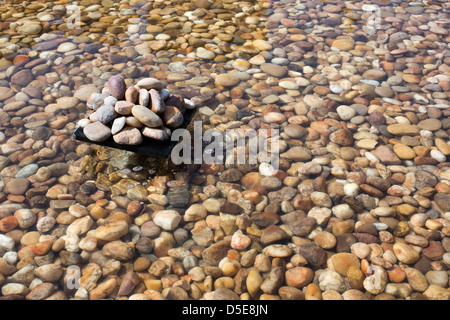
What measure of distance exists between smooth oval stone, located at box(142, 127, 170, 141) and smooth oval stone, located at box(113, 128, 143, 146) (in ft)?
0.15

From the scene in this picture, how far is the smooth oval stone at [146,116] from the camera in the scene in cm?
231

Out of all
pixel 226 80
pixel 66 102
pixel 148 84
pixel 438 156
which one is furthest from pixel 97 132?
pixel 438 156

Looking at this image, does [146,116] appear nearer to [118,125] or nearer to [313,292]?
[118,125]

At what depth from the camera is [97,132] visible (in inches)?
92.4

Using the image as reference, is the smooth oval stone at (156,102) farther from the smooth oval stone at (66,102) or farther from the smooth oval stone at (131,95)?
the smooth oval stone at (66,102)

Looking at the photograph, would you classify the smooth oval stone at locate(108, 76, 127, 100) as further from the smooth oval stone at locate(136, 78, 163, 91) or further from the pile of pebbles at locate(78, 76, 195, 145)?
the smooth oval stone at locate(136, 78, 163, 91)

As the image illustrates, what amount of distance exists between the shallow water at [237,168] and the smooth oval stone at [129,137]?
271 mm

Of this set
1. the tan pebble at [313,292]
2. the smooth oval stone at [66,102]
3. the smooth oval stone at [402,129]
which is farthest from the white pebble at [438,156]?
the smooth oval stone at [66,102]

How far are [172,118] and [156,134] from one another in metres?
0.15

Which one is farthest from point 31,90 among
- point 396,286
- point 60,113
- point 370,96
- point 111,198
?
point 396,286

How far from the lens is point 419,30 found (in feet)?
12.9

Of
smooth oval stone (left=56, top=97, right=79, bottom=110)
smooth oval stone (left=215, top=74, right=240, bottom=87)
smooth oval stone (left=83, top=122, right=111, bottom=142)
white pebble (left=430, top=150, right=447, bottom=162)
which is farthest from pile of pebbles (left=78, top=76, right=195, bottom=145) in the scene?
white pebble (left=430, top=150, right=447, bottom=162)

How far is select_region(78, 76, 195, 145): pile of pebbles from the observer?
2.32 m

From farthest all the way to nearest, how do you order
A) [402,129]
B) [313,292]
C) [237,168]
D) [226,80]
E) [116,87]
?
1. [226,80]
2. [402,129]
3. [237,168]
4. [116,87]
5. [313,292]
